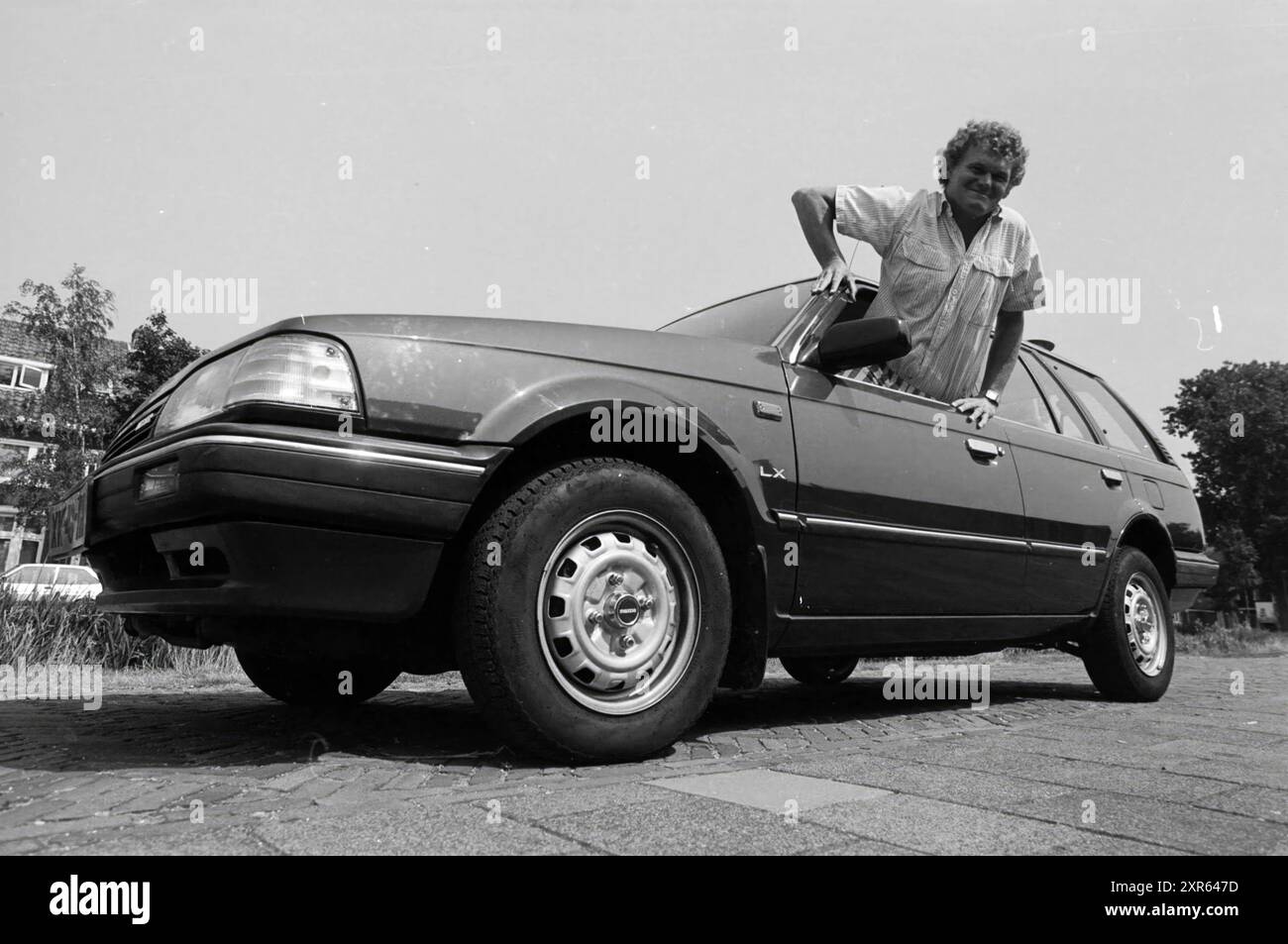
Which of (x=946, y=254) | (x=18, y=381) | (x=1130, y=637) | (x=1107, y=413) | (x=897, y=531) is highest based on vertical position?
(x=18, y=381)

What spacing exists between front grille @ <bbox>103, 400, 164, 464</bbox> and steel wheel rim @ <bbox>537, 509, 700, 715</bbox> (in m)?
1.32

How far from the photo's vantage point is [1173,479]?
5.65 metres

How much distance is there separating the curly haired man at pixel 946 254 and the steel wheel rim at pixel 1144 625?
4.84 ft

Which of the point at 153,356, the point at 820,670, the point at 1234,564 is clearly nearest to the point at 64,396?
the point at 153,356

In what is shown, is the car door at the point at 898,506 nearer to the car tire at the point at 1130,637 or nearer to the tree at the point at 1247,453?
the car tire at the point at 1130,637

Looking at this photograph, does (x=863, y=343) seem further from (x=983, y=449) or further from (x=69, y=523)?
(x=69, y=523)

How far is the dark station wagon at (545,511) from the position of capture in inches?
91.7

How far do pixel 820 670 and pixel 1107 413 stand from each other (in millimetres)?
2122

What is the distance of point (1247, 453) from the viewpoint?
4688 centimetres

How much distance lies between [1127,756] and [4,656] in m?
6.61

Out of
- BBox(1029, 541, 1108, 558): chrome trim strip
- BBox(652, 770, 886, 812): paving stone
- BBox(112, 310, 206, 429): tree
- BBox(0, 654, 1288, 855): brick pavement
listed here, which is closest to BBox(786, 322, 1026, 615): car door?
BBox(1029, 541, 1108, 558): chrome trim strip

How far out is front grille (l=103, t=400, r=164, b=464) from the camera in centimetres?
291

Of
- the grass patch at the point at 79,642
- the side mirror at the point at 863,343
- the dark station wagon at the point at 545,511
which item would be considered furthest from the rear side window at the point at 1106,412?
the grass patch at the point at 79,642
